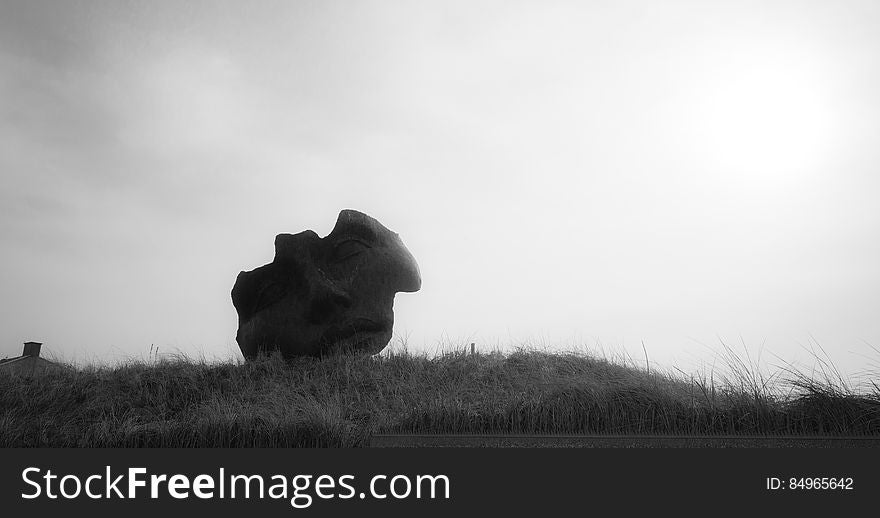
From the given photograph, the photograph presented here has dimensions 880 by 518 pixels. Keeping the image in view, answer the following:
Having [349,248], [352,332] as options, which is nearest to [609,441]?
[352,332]

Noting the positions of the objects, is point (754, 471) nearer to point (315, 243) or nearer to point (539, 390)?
point (539, 390)

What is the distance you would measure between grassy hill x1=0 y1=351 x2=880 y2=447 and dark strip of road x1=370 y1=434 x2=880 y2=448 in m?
0.50

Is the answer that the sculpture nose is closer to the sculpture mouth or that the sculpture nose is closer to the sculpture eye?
the sculpture mouth

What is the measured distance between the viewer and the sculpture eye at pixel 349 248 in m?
9.30

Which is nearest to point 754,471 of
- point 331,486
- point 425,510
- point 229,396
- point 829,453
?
point 829,453

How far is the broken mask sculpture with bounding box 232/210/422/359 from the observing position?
354 inches

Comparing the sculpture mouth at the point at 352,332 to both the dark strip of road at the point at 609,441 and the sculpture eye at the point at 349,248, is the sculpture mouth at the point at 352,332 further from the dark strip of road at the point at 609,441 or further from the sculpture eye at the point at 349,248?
the dark strip of road at the point at 609,441

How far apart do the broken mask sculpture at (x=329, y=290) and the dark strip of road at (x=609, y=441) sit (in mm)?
4473

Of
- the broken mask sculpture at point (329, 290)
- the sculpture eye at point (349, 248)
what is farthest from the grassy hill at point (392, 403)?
the sculpture eye at point (349, 248)

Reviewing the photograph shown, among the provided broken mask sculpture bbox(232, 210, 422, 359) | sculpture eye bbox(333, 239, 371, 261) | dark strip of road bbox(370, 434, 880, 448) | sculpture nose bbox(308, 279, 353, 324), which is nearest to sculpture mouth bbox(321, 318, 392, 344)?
broken mask sculpture bbox(232, 210, 422, 359)

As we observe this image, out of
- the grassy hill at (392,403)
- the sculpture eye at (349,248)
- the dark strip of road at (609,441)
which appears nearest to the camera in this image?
the dark strip of road at (609,441)

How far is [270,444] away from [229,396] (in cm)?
253

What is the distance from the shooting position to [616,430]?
525 centimetres

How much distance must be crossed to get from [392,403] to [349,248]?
313 cm
